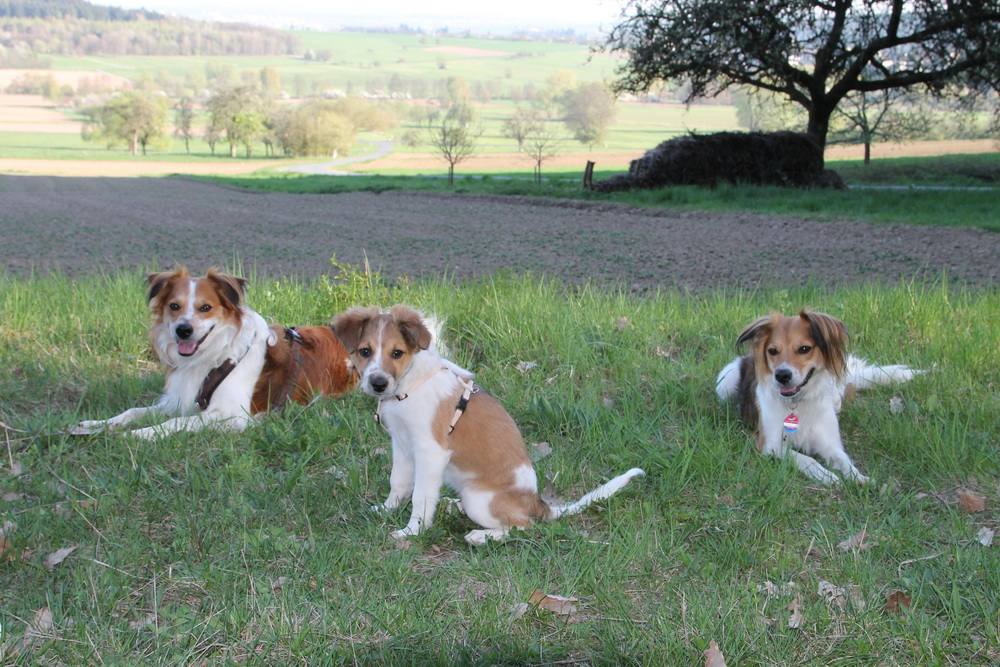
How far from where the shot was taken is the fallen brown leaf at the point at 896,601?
11.7 feet

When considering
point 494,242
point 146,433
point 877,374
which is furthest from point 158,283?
point 494,242

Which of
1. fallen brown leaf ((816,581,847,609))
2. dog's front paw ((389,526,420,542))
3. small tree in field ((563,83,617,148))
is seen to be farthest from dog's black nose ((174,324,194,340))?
small tree in field ((563,83,617,148))

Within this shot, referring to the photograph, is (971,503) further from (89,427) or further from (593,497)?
(89,427)

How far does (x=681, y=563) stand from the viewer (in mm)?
3973

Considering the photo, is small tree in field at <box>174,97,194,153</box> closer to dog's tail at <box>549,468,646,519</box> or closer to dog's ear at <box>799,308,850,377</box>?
dog's ear at <box>799,308,850,377</box>

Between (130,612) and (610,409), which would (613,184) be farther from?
(130,612)

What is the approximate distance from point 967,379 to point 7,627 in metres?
6.52

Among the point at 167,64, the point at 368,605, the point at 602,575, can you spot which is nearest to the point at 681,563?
the point at 602,575

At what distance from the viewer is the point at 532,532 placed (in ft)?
13.8

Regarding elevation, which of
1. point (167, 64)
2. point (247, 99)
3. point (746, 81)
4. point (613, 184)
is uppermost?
point (167, 64)

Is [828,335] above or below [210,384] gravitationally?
above

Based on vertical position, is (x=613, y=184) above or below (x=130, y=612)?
above

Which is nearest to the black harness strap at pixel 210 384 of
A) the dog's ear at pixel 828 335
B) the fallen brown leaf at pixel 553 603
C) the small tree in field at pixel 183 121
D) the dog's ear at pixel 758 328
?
the fallen brown leaf at pixel 553 603

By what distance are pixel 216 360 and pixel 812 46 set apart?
2624 centimetres
